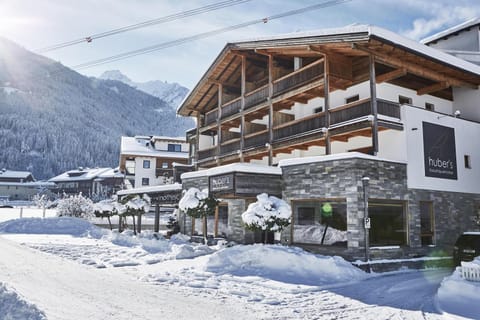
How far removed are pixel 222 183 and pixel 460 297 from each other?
10496 mm

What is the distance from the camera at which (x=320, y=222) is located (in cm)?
1596

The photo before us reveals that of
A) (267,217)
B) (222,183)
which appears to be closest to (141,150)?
(222,183)

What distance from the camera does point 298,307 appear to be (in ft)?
28.4

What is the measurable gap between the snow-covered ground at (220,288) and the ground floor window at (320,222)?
6.27 feet

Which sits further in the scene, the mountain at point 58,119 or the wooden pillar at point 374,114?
the mountain at point 58,119

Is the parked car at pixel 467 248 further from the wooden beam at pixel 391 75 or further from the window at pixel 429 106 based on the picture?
the window at pixel 429 106

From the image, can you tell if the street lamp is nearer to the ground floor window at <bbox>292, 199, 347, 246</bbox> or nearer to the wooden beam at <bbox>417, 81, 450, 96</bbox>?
the ground floor window at <bbox>292, 199, 347, 246</bbox>

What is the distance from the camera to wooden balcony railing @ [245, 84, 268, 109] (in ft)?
74.0

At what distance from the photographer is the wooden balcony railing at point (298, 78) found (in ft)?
61.7

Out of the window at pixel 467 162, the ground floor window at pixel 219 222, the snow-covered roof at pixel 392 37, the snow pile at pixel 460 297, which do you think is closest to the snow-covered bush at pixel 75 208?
the ground floor window at pixel 219 222

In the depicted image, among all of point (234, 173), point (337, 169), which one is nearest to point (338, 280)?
point (337, 169)

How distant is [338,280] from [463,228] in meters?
9.74

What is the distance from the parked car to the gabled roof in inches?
294

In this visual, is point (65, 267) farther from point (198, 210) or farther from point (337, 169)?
point (337, 169)
